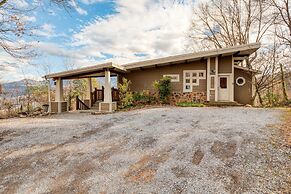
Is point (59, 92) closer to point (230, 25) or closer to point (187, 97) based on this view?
point (187, 97)

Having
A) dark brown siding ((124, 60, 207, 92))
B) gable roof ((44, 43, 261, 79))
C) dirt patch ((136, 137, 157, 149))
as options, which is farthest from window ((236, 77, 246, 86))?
dirt patch ((136, 137, 157, 149))

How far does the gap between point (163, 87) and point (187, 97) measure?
167cm

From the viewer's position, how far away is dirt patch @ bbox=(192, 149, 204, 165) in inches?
135

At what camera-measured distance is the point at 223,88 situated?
11453 mm

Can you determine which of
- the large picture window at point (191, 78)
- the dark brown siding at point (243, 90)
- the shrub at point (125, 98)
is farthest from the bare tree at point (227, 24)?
the shrub at point (125, 98)

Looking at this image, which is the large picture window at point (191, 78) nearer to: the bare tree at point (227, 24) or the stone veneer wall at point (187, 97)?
the stone veneer wall at point (187, 97)

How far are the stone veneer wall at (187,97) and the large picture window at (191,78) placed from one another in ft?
1.01

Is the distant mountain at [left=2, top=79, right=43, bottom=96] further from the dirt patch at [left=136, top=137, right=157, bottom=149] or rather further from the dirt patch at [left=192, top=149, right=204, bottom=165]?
the dirt patch at [left=192, top=149, right=204, bottom=165]

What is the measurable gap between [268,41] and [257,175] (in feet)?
49.2

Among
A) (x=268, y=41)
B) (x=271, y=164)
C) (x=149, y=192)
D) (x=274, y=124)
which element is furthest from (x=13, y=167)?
(x=268, y=41)

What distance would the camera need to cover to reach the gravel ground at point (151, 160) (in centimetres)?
282

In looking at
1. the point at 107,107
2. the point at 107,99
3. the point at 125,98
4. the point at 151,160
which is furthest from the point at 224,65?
the point at 151,160

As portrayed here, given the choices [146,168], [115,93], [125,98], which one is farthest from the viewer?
[115,93]

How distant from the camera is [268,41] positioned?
1453cm
